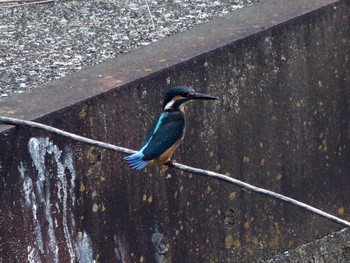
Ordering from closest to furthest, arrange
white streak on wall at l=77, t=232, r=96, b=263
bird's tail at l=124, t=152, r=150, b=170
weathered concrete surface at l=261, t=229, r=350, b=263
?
bird's tail at l=124, t=152, r=150, b=170 → white streak on wall at l=77, t=232, r=96, b=263 → weathered concrete surface at l=261, t=229, r=350, b=263

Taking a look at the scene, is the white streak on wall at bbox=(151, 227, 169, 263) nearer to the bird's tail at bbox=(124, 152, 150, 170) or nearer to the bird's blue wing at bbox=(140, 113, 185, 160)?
the bird's blue wing at bbox=(140, 113, 185, 160)

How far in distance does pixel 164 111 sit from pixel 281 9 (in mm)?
1389

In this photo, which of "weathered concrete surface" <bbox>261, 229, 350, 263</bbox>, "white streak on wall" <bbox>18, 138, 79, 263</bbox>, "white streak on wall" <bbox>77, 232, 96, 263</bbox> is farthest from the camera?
"weathered concrete surface" <bbox>261, 229, 350, 263</bbox>

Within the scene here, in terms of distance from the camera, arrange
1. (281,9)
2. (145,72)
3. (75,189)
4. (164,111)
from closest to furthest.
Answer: (164,111) → (75,189) → (145,72) → (281,9)

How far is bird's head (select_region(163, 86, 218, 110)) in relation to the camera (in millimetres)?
3184

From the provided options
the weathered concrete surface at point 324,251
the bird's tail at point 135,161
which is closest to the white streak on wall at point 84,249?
the bird's tail at point 135,161

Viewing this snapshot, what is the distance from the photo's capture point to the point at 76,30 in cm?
435

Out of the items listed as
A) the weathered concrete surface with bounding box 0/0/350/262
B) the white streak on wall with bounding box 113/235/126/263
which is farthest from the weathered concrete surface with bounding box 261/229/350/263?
the white streak on wall with bounding box 113/235/126/263

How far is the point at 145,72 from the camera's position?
369cm

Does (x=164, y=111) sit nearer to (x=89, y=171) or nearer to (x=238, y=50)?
(x=89, y=171)

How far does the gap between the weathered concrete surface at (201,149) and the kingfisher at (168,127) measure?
13.2 inches

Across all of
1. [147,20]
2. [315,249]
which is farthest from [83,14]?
[315,249]

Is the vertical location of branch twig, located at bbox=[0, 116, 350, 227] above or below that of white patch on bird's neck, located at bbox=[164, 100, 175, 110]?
below

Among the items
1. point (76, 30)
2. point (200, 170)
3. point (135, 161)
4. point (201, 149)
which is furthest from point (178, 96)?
point (76, 30)
